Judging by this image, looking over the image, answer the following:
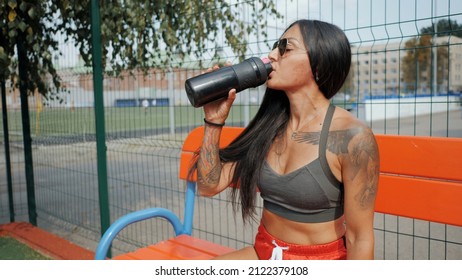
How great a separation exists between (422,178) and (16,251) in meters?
3.81

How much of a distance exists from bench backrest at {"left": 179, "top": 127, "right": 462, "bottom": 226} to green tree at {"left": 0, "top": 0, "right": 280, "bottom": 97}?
4.91ft

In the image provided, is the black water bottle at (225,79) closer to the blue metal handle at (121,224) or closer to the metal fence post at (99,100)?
the blue metal handle at (121,224)

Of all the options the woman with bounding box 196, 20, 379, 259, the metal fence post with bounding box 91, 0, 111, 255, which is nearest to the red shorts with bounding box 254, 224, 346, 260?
the woman with bounding box 196, 20, 379, 259

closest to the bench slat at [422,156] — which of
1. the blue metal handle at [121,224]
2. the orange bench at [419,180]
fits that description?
the orange bench at [419,180]

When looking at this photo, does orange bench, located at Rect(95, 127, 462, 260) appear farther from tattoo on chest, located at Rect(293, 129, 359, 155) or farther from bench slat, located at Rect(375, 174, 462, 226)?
tattoo on chest, located at Rect(293, 129, 359, 155)

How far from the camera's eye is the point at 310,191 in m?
1.60

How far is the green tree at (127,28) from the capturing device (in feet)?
11.7

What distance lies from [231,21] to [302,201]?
2.40 m

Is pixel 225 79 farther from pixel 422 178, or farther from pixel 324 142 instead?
pixel 422 178

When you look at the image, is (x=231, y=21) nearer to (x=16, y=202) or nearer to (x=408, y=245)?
(x=408, y=245)

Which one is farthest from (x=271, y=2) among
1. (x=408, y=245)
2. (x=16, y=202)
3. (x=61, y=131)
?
(x=16, y=202)

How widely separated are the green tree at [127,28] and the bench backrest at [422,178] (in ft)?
4.91

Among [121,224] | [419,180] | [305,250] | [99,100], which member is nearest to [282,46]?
[305,250]

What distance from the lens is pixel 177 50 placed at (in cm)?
391
